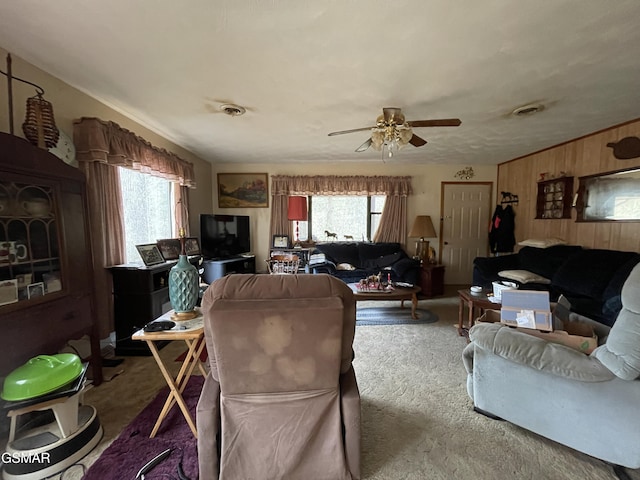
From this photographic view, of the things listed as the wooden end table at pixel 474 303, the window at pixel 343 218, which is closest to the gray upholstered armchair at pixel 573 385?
the wooden end table at pixel 474 303

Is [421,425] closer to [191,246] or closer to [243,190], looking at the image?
[191,246]

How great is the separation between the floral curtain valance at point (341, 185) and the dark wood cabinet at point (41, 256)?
332 centimetres

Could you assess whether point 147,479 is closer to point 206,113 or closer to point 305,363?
point 305,363

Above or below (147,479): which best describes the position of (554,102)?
above

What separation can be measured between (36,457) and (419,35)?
9.95 ft

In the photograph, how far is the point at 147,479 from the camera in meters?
1.31

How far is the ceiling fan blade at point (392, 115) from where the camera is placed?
7.68 feet

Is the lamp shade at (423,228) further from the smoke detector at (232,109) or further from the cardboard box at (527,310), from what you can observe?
the smoke detector at (232,109)

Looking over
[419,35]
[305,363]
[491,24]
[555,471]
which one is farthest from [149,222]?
[555,471]

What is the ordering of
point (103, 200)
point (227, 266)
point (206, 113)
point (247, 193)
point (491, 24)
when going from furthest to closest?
1. point (247, 193)
2. point (227, 266)
3. point (206, 113)
4. point (103, 200)
5. point (491, 24)

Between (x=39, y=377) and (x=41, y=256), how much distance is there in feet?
2.58

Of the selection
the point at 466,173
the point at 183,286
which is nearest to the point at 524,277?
the point at 466,173

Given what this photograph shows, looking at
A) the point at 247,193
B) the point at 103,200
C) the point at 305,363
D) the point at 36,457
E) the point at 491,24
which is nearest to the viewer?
the point at 305,363

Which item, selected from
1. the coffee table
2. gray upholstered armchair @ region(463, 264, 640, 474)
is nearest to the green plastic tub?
gray upholstered armchair @ region(463, 264, 640, 474)
